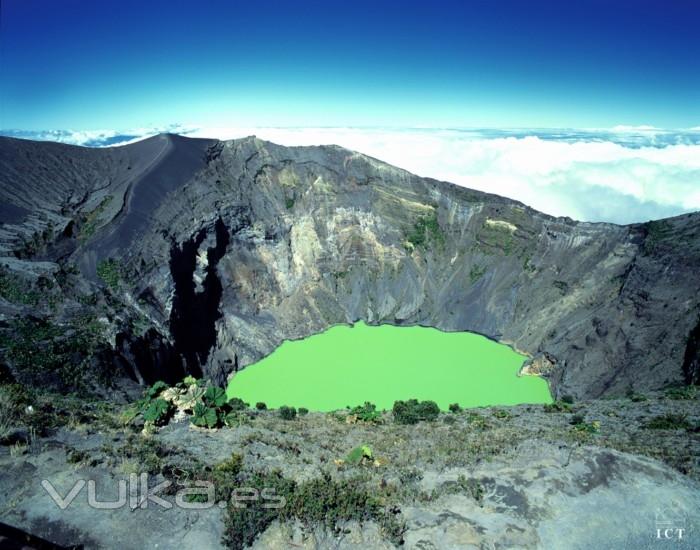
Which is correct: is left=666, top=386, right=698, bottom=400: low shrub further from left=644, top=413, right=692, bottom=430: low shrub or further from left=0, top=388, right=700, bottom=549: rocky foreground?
left=0, top=388, right=700, bottom=549: rocky foreground

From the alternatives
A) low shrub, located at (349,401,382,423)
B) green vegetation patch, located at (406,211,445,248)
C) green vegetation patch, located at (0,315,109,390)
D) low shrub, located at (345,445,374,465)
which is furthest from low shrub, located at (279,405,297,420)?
green vegetation patch, located at (406,211,445,248)

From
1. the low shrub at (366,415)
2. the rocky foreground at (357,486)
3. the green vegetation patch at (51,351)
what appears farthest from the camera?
the green vegetation patch at (51,351)

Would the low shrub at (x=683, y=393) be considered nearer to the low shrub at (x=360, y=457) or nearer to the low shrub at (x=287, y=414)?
the low shrub at (x=360, y=457)

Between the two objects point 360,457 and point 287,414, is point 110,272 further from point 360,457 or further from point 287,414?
point 360,457

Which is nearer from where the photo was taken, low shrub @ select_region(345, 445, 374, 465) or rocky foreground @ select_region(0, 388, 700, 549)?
rocky foreground @ select_region(0, 388, 700, 549)

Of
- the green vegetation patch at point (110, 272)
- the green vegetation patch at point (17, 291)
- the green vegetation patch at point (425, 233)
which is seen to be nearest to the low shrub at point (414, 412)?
the green vegetation patch at point (110, 272)

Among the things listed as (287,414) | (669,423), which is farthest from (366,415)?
(669,423)
